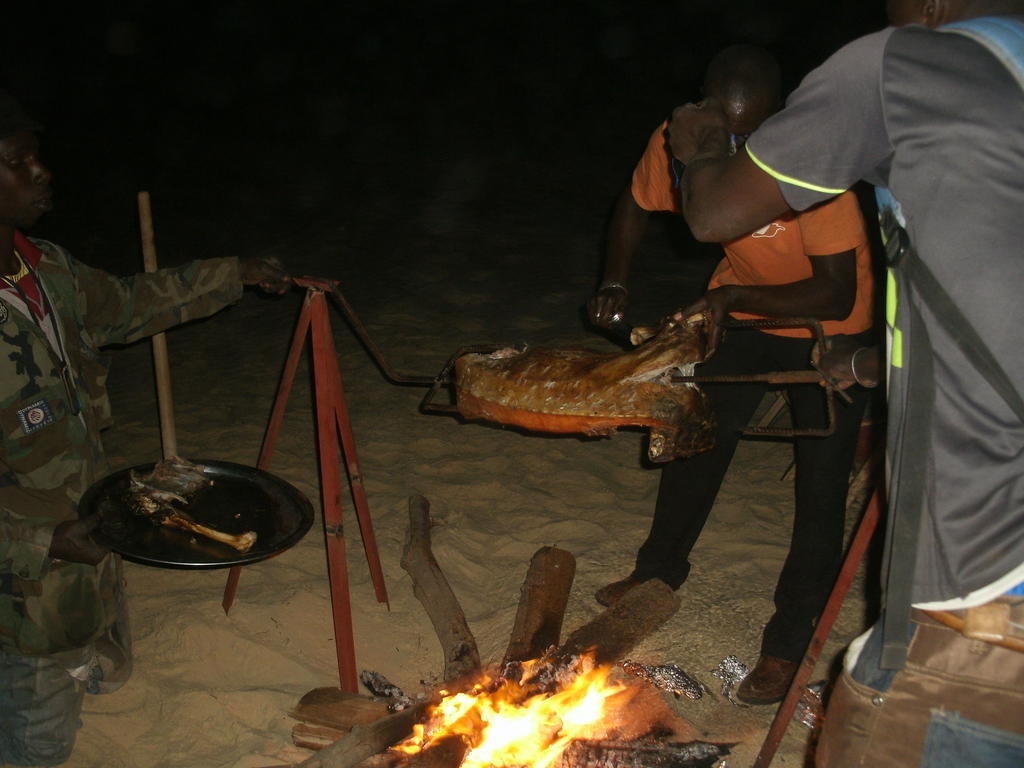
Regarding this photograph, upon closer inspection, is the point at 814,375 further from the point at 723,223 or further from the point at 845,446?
the point at 723,223

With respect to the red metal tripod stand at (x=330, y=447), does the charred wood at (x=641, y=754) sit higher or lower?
lower

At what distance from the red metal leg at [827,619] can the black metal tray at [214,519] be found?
184 cm

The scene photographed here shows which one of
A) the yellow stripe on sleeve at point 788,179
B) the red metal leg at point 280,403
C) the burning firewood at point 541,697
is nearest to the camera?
the yellow stripe on sleeve at point 788,179

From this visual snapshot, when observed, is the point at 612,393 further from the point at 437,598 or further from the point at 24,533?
the point at 24,533

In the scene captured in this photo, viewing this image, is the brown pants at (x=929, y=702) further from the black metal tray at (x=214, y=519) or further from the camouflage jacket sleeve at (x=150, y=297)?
the camouflage jacket sleeve at (x=150, y=297)

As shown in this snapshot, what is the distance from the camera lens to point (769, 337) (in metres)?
3.32

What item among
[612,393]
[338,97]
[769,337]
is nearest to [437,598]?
[612,393]

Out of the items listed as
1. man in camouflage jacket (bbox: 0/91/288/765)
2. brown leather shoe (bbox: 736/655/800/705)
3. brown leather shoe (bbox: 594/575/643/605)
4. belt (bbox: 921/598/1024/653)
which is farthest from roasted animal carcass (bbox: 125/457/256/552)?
belt (bbox: 921/598/1024/653)

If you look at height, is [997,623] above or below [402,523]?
above

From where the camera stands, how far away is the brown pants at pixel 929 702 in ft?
5.09

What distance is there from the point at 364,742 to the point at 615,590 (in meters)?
1.56

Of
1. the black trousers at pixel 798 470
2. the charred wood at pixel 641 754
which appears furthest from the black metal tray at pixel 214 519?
the black trousers at pixel 798 470

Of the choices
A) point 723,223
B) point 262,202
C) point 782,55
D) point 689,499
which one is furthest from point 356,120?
point 723,223

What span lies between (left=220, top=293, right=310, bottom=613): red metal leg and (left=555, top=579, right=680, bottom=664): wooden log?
1.55m
